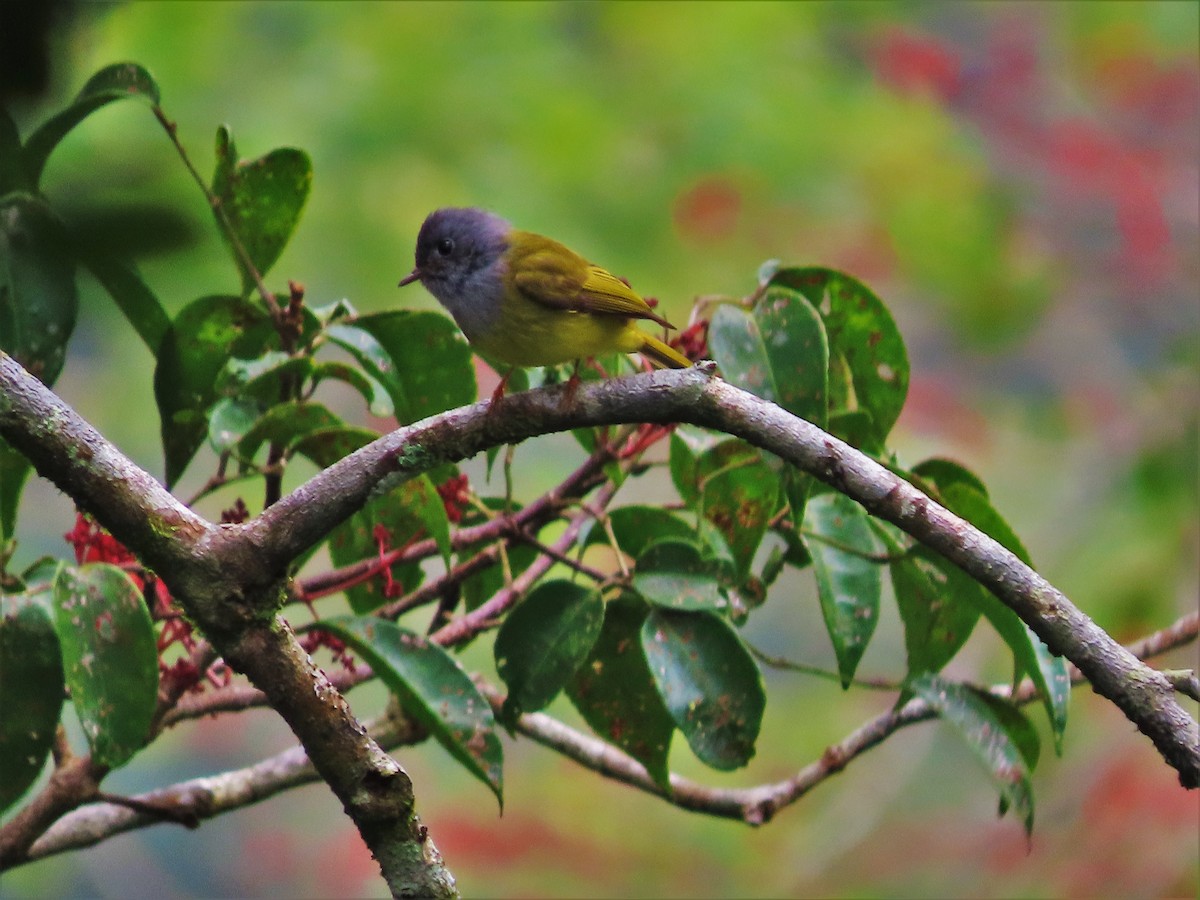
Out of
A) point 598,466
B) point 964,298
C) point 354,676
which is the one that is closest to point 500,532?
point 598,466

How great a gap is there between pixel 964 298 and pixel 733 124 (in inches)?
55.4

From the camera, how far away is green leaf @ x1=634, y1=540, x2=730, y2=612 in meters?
2.10

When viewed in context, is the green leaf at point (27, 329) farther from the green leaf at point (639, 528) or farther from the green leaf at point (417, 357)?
the green leaf at point (639, 528)

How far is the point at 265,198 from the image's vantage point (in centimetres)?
236

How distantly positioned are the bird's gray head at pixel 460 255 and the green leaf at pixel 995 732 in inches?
44.6

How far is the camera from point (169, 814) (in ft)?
7.66

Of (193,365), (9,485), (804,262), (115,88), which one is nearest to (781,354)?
(193,365)

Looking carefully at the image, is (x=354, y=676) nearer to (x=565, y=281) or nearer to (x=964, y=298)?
(x=565, y=281)

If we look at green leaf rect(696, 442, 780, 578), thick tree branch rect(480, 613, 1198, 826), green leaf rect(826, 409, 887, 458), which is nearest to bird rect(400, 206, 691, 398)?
green leaf rect(696, 442, 780, 578)

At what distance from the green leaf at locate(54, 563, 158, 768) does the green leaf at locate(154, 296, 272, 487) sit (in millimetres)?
395

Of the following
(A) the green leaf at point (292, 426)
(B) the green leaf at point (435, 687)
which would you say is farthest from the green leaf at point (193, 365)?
(B) the green leaf at point (435, 687)

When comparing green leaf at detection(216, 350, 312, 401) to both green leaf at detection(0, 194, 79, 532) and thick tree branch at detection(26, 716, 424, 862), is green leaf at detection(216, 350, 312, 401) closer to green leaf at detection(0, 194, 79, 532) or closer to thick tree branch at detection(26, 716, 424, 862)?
green leaf at detection(0, 194, 79, 532)

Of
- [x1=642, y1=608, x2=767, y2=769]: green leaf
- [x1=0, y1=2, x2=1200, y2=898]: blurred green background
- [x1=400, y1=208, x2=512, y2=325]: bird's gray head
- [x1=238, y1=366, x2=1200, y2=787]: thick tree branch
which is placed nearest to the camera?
[x1=238, y1=366, x2=1200, y2=787]: thick tree branch

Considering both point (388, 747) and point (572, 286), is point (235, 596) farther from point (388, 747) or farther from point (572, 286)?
point (572, 286)
